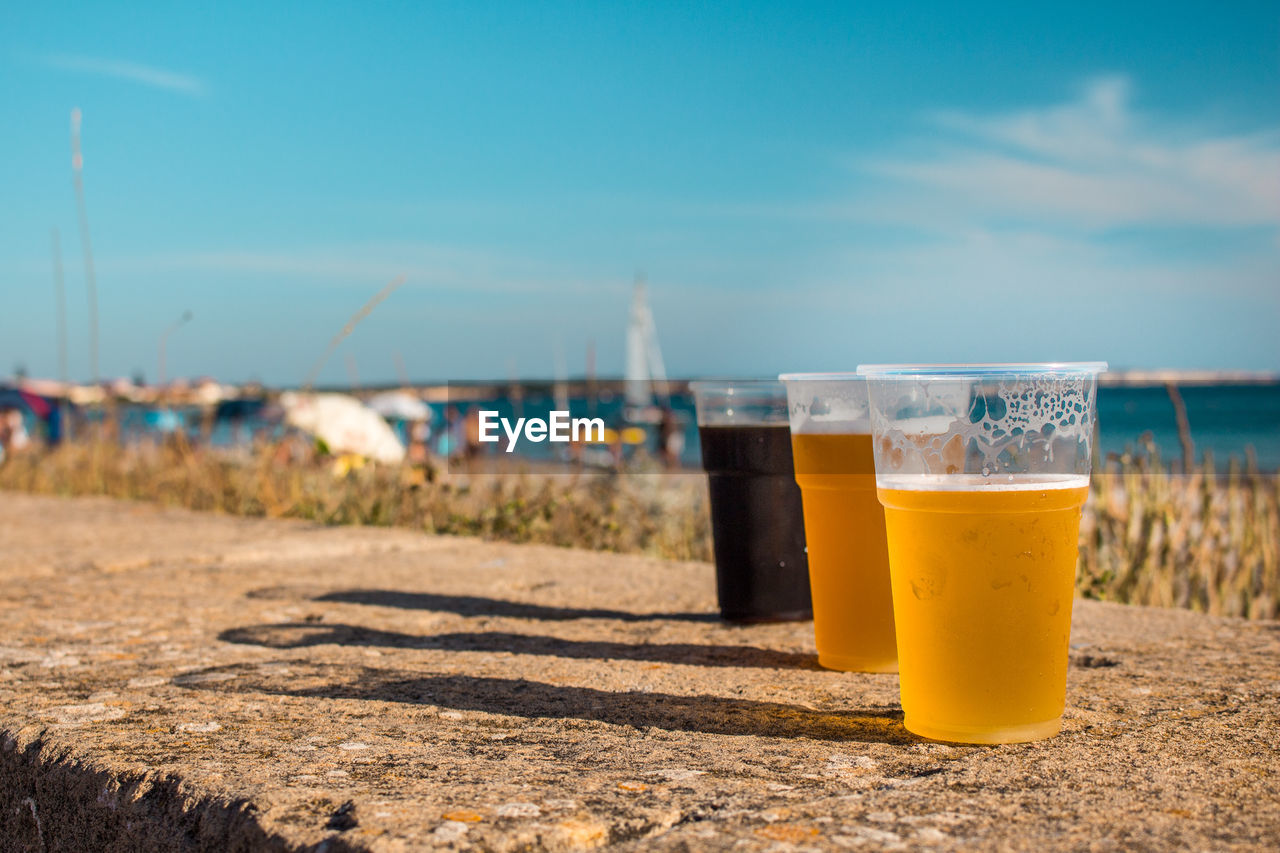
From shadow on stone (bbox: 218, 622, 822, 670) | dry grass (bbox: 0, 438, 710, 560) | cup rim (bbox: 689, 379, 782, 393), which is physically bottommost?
shadow on stone (bbox: 218, 622, 822, 670)

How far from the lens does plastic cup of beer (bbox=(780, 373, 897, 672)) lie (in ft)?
7.32

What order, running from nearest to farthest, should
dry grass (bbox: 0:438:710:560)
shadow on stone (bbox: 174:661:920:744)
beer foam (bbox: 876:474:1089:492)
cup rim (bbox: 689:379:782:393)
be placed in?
1. beer foam (bbox: 876:474:1089:492)
2. shadow on stone (bbox: 174:661:920:744)
3. cup rim (bbox: 689:379:782:393)
4. dry grass (bbox: 0:438:710:560)

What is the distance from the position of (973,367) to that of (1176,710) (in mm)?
819

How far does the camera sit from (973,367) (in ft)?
5.43

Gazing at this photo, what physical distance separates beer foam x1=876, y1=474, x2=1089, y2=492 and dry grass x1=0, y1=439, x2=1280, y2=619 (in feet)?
6.82

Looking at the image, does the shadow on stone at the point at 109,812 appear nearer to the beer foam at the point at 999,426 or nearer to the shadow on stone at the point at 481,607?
the beer foam at the point at 999,426

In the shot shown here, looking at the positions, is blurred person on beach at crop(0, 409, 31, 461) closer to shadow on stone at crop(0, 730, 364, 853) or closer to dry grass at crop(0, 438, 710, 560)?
dry grass at crop(0, 438, 710, 560)

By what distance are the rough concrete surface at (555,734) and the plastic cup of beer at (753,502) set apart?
0.31 ft

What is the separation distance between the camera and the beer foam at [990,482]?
1.59m

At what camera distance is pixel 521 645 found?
2580 millimetres

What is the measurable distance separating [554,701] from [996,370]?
1039 mm

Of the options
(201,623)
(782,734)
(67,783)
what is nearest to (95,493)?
(201,623)

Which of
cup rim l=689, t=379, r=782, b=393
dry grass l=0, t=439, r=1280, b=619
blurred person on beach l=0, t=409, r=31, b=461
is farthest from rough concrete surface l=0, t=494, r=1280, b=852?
blurred person on beach l=0, t=409, r=31, b=461

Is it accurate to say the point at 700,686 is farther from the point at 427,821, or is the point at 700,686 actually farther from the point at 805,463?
the point at 427,821
